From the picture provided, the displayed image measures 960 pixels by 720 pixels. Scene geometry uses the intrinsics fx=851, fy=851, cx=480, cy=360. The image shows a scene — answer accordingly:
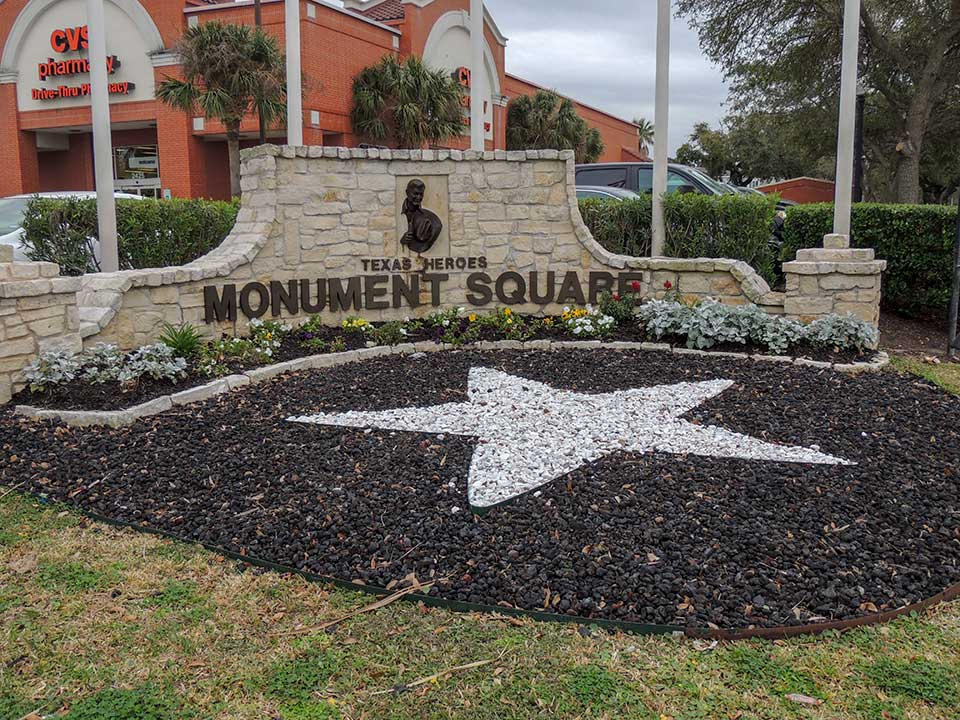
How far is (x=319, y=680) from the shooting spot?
3086mm

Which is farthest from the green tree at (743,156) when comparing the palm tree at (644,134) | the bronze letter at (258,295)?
the bronze letter at (258,295)

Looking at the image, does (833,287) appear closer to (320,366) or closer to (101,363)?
(320,366)

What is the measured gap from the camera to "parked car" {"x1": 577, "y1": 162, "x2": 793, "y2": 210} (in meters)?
12.9

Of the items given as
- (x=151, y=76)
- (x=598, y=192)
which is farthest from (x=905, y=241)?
(x=151, y=76)

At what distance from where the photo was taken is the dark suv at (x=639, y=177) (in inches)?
509

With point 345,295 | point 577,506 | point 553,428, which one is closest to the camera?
point 577,506

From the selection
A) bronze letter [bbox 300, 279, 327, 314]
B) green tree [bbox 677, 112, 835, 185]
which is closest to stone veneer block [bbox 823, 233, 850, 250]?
bronze letter [bbox 300, 279, 327, 314]

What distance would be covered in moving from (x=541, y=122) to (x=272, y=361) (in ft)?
103

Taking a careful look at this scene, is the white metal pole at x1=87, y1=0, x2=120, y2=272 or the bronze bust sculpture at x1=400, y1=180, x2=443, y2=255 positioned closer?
the white metal pole at x1=87, y1=0, x2=120, y2=272

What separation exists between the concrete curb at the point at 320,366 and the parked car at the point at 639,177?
17.7 feet

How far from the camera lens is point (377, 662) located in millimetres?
3205

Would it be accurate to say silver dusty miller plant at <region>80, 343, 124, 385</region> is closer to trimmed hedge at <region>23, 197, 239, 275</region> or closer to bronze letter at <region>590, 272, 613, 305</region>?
trimmed hedge at <region>23, 197, 239, 275</region>

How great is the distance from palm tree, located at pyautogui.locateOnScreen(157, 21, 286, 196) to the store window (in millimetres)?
6866

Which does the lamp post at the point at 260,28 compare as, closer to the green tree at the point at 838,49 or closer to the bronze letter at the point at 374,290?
the green tree at the point at 838,49
